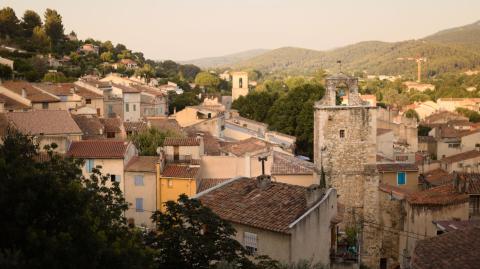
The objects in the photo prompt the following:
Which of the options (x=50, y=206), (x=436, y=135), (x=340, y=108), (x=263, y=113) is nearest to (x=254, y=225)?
(x=50, y=206)

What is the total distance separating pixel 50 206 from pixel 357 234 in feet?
61.7

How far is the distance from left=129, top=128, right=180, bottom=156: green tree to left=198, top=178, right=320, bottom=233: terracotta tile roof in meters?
16.9

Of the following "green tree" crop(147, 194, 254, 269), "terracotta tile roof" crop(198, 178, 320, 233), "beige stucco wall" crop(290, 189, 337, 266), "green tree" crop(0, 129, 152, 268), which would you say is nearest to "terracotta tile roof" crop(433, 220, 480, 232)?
"beige stucco wall" crop(290, 189, 337, 266)

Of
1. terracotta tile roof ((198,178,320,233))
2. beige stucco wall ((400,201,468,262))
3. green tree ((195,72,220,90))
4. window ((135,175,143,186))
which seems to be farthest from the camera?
green tree ((195,72,220,90))

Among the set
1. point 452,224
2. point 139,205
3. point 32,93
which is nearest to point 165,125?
point 32,93

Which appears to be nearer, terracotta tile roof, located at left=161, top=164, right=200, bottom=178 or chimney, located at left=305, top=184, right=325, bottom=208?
chimney, located at left=305, top=184, right=325, bottom=208

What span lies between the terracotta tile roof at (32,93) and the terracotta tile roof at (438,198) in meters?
27.8

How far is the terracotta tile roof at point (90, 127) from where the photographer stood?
40656mm

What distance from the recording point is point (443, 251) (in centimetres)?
1741

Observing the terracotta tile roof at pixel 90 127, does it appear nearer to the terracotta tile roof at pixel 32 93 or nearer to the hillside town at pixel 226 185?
the hillside town at pixel 226 185

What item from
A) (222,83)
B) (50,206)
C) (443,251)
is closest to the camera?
(50,206)

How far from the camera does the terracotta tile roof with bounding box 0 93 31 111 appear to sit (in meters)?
44.3

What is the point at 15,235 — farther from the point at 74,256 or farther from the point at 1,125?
the point at 1,125

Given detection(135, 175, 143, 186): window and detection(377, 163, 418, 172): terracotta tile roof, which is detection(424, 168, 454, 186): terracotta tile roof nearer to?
detection(377, 163, 418, 172): terracotta tile roof
